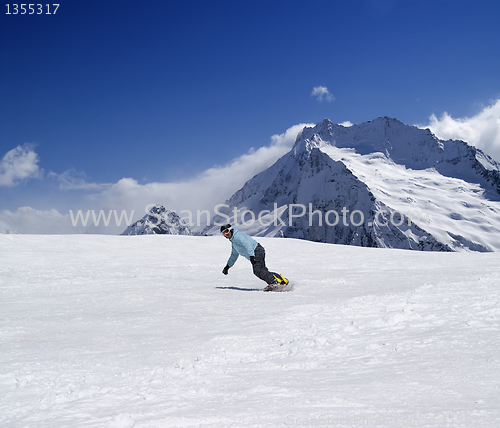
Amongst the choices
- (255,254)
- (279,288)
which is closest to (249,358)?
(279,288)

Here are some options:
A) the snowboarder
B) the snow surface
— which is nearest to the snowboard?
the snowboarder

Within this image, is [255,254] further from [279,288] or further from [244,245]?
[279,288]

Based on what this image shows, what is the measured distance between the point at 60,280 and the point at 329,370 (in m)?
8.99

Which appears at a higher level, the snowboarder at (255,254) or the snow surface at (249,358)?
the snowboarder at (255,254)

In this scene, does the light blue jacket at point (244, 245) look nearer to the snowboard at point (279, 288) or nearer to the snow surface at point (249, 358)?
the snowboard at point (279, 288)

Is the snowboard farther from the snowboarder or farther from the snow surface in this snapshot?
the snow surface

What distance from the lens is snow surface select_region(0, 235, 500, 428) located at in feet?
7.77

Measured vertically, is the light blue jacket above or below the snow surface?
above

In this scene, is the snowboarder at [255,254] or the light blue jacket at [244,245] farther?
the light blue jacket at [244,245]

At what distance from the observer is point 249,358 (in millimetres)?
3629

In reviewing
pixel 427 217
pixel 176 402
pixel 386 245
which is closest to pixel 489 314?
pixel 176 402

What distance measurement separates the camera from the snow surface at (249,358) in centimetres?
237

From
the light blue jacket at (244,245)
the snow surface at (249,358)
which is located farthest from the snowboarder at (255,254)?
the snow surface at (249,358)

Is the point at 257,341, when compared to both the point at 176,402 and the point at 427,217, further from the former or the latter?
the point at 427,217
